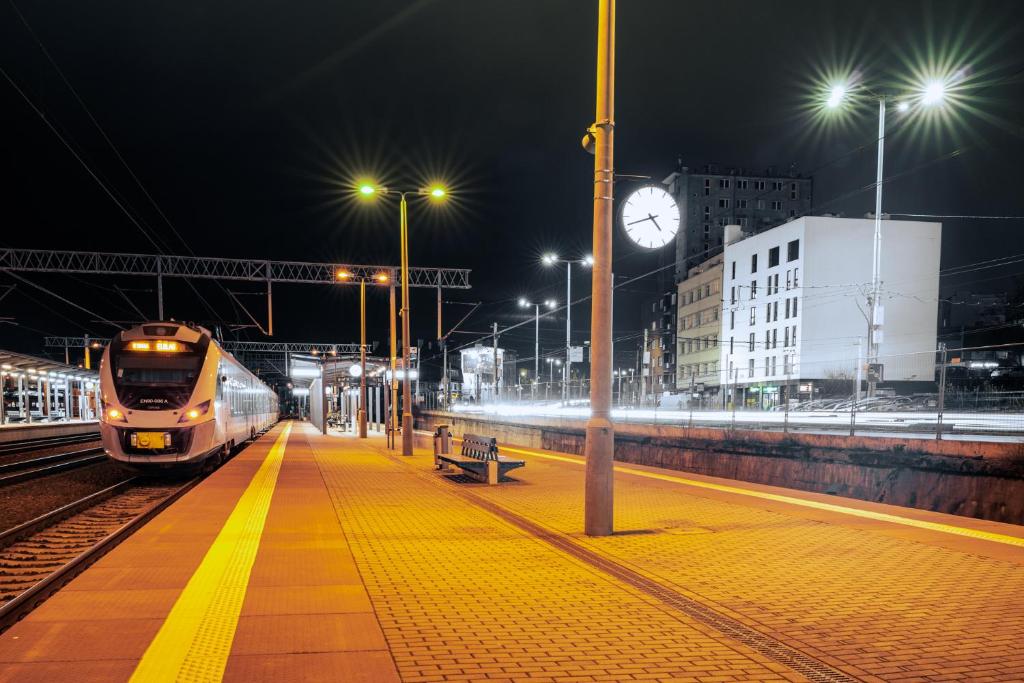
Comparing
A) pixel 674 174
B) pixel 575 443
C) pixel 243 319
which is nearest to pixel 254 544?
pixel 575 443

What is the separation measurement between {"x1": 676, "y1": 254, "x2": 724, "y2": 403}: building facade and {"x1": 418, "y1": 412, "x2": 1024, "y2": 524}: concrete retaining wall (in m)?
50.7

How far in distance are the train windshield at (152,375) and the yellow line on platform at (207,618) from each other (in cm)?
685

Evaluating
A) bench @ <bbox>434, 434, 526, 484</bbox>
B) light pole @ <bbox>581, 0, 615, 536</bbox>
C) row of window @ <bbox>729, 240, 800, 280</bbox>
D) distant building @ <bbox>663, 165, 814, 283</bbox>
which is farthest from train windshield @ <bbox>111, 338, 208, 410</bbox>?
distant building @ <bbox>663, 165, 814, 283</bbox>

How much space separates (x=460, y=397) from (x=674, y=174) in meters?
52.1

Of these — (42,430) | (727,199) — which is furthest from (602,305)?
(727,199)

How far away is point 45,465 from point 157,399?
28.1ft

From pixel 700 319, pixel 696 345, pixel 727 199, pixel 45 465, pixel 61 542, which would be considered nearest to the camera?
pixel 61 542

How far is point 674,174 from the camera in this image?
98.1 meters

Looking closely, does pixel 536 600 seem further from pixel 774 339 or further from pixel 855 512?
pixel 774 339

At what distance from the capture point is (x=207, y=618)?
480 cm

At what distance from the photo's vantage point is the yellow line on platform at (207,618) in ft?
12.8

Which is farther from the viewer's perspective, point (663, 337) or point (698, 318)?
point (663, 337)

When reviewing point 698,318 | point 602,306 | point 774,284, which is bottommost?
point 602,306

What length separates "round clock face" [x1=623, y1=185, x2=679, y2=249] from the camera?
34.9 ft
